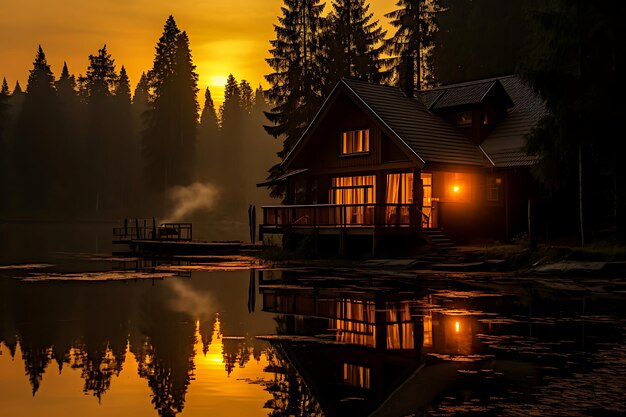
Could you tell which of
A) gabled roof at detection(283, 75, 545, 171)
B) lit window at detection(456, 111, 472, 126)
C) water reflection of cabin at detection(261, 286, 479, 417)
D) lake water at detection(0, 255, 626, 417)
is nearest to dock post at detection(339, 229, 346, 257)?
gabled roof at detection(283, 75, 545, 171)

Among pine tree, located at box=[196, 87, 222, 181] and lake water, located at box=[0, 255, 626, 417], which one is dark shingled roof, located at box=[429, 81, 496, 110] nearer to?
lake water, located at box=[0, 255, 626, 417]

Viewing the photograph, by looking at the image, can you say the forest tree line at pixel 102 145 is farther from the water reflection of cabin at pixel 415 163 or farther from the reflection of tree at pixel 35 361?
the reflection of tree at pixel 35 361

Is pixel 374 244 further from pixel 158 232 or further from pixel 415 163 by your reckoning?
pixel 158 232

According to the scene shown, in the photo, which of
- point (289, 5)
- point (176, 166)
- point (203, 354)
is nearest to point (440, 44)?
point (289, 5)

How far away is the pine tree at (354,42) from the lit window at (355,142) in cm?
1989

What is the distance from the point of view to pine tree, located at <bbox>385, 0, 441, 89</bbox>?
62.3 meters

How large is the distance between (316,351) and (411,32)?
182ft

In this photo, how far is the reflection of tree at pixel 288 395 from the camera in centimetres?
784

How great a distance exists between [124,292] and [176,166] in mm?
80494

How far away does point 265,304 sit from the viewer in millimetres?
18344

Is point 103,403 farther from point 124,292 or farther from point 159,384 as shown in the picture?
point 124,292

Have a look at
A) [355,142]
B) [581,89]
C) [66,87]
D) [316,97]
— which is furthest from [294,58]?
[66,87]

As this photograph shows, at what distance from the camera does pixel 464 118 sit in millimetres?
39406

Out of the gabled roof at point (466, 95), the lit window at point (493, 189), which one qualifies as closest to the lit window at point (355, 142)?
the gabled roof at point (466, 95)
